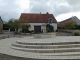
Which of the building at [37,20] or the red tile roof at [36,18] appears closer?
the building at [37,20]

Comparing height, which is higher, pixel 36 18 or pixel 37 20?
pixel 36 18

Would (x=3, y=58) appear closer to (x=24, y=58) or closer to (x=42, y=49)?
(x=24, y=58)

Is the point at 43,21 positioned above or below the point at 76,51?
above

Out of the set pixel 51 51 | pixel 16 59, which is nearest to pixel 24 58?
pixel 16 59

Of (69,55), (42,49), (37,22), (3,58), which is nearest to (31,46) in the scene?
(42,49)

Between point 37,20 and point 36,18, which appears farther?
point 36,18

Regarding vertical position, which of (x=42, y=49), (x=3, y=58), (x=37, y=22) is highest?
(x=37, y=22)

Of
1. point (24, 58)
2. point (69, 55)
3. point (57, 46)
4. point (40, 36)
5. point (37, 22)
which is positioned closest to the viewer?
point (24, 58)

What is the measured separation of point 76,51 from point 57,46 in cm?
146

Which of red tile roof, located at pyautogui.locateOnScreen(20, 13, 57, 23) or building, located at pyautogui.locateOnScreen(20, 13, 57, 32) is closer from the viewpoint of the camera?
building, located at pyautogui.locateOnScreen(20, 13, 57, 32)

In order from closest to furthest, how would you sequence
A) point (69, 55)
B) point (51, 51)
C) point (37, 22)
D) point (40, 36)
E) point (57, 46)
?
point (69, 55)
point (51, 51)
point (57, 46)
point (40, 36)
point (37, 22)

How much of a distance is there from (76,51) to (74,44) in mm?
967

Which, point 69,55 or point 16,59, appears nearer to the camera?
point 16,59

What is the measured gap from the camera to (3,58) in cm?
585
